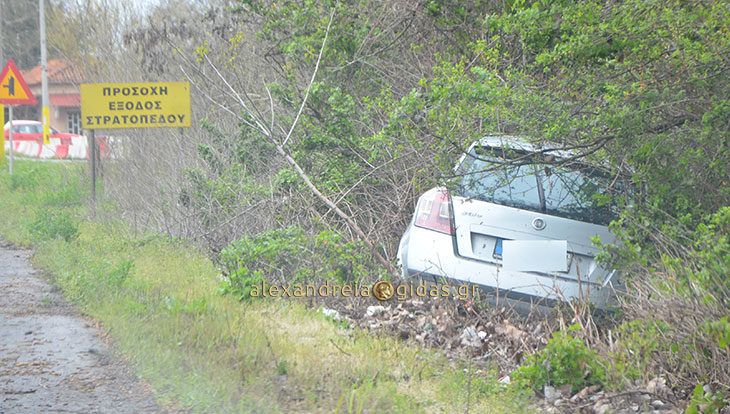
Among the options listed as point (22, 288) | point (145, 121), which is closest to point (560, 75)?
point (22, 288)

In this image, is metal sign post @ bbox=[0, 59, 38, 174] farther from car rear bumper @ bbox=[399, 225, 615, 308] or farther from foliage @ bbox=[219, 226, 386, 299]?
car rear bumper @ bbox=[399, 225, 615, 308]

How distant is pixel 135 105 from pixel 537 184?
8.47m

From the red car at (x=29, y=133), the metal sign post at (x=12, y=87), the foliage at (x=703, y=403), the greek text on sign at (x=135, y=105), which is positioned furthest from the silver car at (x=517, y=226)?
the red car at (x=29, y=133)

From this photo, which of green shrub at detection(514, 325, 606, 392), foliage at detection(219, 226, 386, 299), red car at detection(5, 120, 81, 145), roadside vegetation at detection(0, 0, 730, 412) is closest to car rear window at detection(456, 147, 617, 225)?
roadside vegetation at detection(0, 0, 730, 412)

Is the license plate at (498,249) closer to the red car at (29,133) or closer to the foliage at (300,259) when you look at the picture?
the foliage at (300,259)

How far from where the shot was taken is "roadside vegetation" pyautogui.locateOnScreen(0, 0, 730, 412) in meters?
4.95

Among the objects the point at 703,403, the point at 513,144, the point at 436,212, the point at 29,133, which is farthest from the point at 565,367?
the point at 29,133

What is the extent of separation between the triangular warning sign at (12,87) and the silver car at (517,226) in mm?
12271

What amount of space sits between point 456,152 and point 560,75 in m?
1.28

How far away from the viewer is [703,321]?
15.3ft

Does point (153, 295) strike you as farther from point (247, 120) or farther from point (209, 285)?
point (247, 120)

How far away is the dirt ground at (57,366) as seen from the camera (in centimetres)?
457

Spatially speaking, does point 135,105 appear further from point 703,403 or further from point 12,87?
point 703,403

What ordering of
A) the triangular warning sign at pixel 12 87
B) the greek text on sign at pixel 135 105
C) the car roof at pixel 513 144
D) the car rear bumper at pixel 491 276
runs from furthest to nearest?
the triangular warning sign at pixel 12 87 < the greek text on sign at pixel 135 105 < the car roof at pixel 513 144 < the car rear bumper at pixel 491 276
